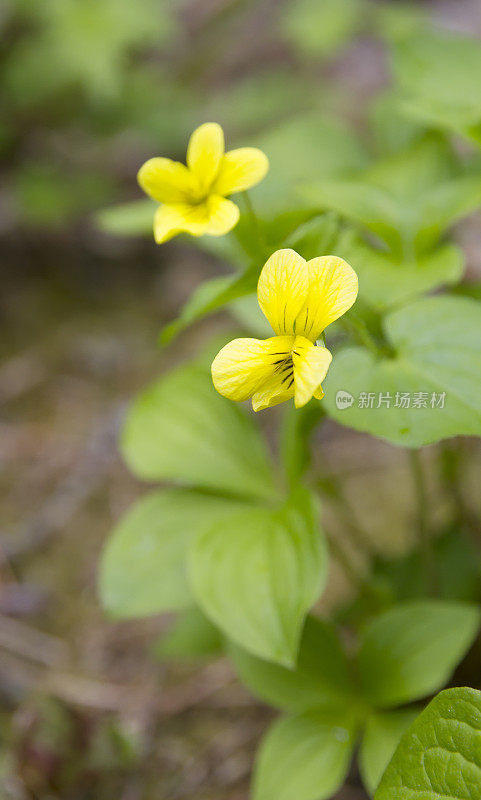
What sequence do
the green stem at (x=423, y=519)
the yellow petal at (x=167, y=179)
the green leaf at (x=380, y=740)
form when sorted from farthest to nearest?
the green stem at (x=423, y=519)
the green leaf at (x=380, y=740)
the yellow petal at (x=167, y=179)

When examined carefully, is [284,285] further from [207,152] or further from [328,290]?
[207,152]

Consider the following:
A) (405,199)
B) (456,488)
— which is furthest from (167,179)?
(456,488)

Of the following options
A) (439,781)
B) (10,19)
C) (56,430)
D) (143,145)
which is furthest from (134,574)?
(10,19)

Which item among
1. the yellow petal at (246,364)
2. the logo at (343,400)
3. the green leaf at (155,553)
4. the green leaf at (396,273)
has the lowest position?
the green leaf at (155,553)

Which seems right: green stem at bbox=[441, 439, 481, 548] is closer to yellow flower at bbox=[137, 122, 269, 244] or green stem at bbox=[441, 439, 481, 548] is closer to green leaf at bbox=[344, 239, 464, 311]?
green leaf at bbox=[344, 239, 464, 311]

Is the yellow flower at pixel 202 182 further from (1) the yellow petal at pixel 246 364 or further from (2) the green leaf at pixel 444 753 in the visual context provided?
(2) the green leaf at pixel 444 753

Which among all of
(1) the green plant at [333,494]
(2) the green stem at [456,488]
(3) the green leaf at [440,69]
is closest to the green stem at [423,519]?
(1) the green plant at [333,494]
